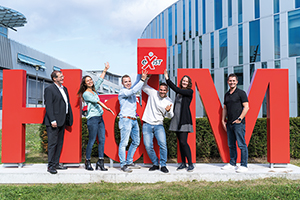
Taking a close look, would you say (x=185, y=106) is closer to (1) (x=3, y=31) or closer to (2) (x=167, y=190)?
(2) (x=167, y=190)

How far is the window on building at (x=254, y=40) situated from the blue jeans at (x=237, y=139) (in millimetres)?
11919

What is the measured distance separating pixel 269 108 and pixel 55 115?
4.14 metres

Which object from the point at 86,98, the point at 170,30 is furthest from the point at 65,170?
the point at 170,30

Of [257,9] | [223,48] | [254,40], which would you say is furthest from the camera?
[223,48]

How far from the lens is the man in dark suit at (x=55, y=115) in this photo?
477 cm

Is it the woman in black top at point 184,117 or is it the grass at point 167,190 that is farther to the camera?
the woman in black top at point 184,117

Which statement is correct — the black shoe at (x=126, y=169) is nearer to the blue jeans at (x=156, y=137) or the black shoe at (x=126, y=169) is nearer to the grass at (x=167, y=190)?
the grass at (x=167, y=190)

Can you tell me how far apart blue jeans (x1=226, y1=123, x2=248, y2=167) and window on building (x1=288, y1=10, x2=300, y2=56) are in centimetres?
1115

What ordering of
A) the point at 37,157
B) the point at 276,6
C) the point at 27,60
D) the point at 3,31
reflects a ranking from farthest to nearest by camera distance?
the point at 3,31
the point at 27,60
the point at 276,6
the point at 37,157

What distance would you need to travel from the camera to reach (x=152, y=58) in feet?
16.2

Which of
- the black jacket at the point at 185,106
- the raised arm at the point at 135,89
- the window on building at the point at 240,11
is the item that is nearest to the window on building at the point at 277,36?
the window on building at the point at 240,11

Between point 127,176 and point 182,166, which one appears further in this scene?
point 182,166

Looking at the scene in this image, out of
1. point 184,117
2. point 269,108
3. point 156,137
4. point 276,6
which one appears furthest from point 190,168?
point 276,6

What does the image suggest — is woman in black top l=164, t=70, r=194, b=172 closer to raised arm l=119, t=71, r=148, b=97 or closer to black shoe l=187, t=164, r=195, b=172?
black shoe l=187, t=164, r=195, b=172
